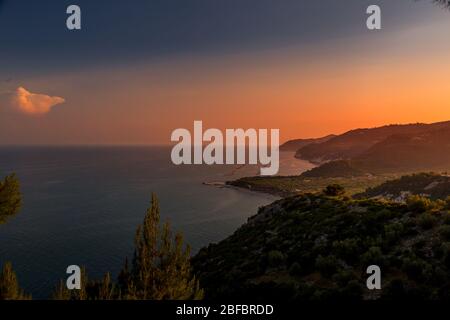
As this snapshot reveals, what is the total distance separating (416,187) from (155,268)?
120m

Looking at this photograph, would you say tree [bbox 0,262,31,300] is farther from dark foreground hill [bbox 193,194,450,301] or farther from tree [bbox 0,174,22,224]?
dark foreground hill [bbox 193,194,450,301]

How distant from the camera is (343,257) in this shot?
24.7 m

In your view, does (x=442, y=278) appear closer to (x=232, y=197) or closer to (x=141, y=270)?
(x=141, y=270)

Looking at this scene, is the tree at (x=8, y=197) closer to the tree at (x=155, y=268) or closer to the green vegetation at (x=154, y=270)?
the green vegetation at (x=154, y=270)

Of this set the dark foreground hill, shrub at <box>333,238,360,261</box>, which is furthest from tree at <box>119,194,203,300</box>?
shrub at <box>333,238,360,261</box>

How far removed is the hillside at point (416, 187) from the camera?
104 metres

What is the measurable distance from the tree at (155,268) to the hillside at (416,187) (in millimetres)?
103240

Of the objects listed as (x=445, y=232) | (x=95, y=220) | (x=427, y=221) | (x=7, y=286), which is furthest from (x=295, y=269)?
(x=95, y=220)

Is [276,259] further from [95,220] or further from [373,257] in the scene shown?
[95,220]

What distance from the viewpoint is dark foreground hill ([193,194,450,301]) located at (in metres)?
19.6

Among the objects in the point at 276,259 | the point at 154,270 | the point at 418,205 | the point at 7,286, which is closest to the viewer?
the point at 7,286

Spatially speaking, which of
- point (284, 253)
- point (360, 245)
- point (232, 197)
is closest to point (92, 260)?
point (284, 253)
